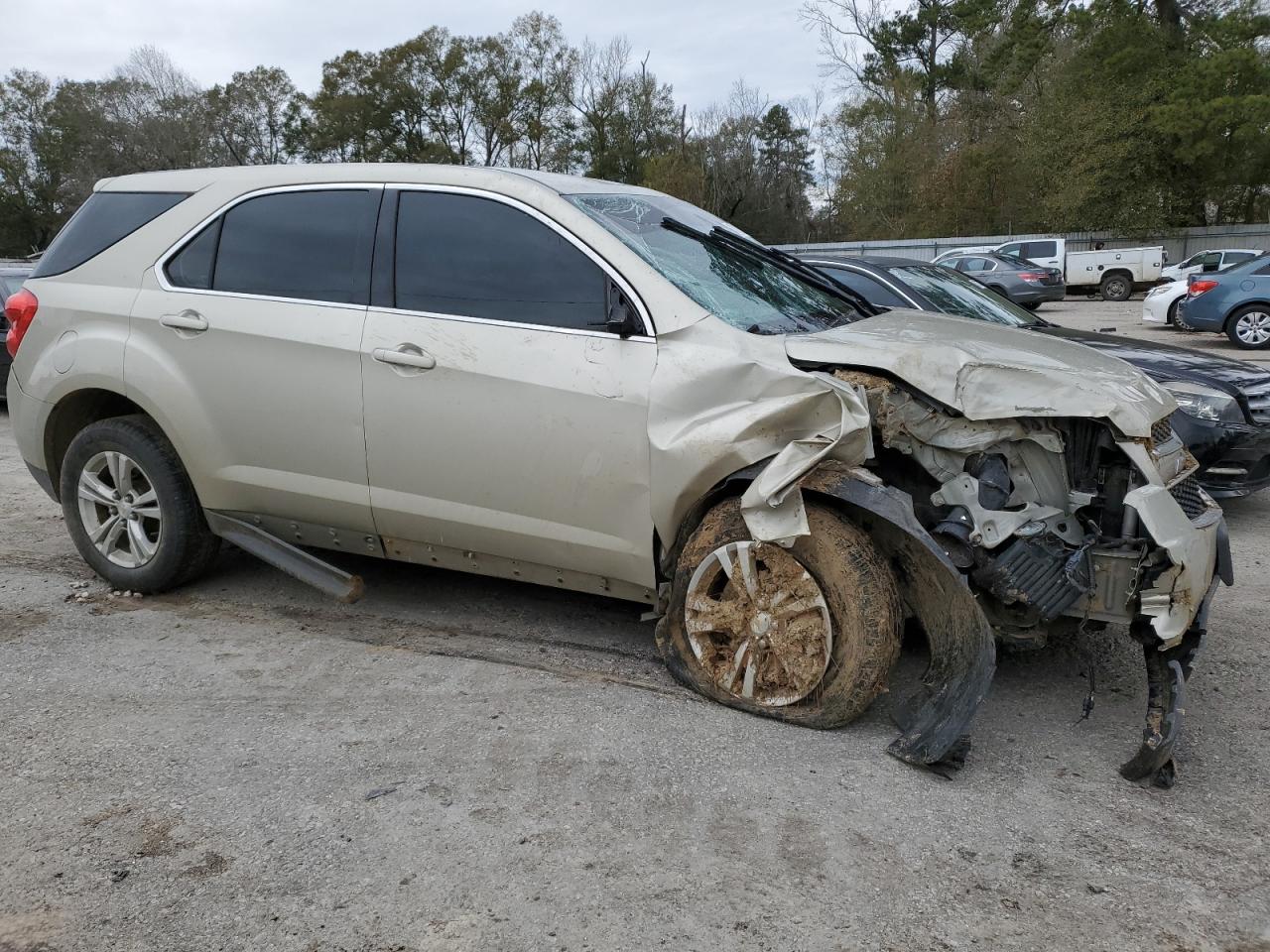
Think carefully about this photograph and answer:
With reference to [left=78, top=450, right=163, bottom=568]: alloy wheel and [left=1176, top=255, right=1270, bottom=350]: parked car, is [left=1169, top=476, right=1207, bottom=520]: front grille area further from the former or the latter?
[left=1176, top=255, right=1270, bottom=350]: parked car

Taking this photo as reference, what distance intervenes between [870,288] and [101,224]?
457 cm

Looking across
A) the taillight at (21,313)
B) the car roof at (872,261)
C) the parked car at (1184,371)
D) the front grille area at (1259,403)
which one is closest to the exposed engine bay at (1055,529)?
the parked car at (1184,371)

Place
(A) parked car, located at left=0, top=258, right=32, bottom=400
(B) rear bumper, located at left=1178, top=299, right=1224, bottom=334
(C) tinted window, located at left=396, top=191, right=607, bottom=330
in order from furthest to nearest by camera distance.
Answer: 1. (B) rear bumper, located at left=1178, top=299, right=1224, bottom=334
2. (A) parked car, located at left=0, top=258, right=32, bottom=400
3. (C) tinted window, located at left=396, top=191, right=607, bottom=330

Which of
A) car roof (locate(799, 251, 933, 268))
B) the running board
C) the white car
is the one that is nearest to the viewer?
the running board

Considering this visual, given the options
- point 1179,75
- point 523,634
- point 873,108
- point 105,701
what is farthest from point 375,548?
point 873,108

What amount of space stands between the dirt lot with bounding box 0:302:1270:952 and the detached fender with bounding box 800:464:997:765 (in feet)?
0.48

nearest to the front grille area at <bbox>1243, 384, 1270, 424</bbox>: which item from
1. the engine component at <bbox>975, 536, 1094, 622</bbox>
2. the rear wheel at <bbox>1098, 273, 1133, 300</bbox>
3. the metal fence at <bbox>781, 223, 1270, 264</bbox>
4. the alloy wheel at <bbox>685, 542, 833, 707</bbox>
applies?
the engine component at <bbox>975, 536, 1094, 622</bbox>

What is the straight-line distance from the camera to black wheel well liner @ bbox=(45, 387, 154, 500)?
480 centimetres

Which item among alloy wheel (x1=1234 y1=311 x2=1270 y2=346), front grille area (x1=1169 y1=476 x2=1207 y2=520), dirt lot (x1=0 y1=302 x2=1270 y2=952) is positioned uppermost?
alloy wheel (x1=1234 y1=311 x2=1270 y2=346)

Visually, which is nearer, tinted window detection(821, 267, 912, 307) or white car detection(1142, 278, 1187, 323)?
tinted window detection(821, 267, 912, 307)

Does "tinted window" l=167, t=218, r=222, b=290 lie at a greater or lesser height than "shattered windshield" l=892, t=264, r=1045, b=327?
greater

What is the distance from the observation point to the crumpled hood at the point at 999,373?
3314mm

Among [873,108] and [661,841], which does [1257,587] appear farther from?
[873,108]

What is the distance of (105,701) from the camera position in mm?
3791
